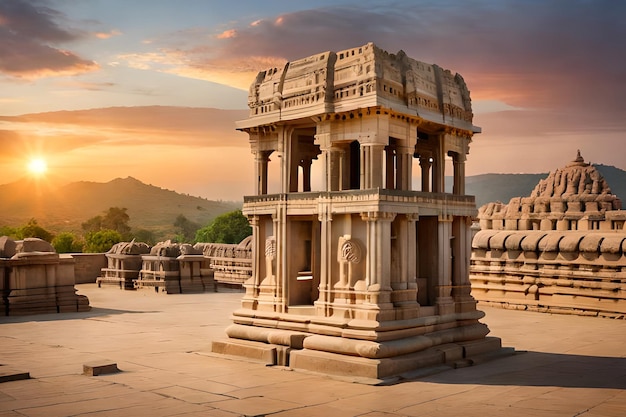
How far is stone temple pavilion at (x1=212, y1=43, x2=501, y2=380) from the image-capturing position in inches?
468

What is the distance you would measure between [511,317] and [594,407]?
10935mm

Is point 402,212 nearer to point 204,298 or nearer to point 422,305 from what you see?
point 422,305

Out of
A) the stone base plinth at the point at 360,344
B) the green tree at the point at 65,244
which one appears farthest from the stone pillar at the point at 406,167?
the green tree at the point at 65,244

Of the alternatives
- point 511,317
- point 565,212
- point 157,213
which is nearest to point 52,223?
point 157,213

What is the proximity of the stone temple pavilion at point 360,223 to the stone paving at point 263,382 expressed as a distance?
66 centimetres

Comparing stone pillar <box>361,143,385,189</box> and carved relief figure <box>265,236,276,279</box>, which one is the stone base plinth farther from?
stone pillar <box>361,143,385,189</box>

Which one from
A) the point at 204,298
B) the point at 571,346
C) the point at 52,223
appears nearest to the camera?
the point at 571,346

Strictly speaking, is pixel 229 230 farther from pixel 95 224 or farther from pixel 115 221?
pixel 95 224

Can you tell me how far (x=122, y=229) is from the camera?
12125 cm

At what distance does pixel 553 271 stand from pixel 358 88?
11.9 m

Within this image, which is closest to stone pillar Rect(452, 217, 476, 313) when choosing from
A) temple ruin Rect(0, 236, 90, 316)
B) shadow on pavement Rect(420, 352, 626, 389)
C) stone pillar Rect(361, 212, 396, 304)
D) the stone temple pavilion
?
the stone temple pavilion

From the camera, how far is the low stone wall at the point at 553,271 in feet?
64.6

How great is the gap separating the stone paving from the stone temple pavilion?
2.17 ft

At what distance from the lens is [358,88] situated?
12.2 metres
